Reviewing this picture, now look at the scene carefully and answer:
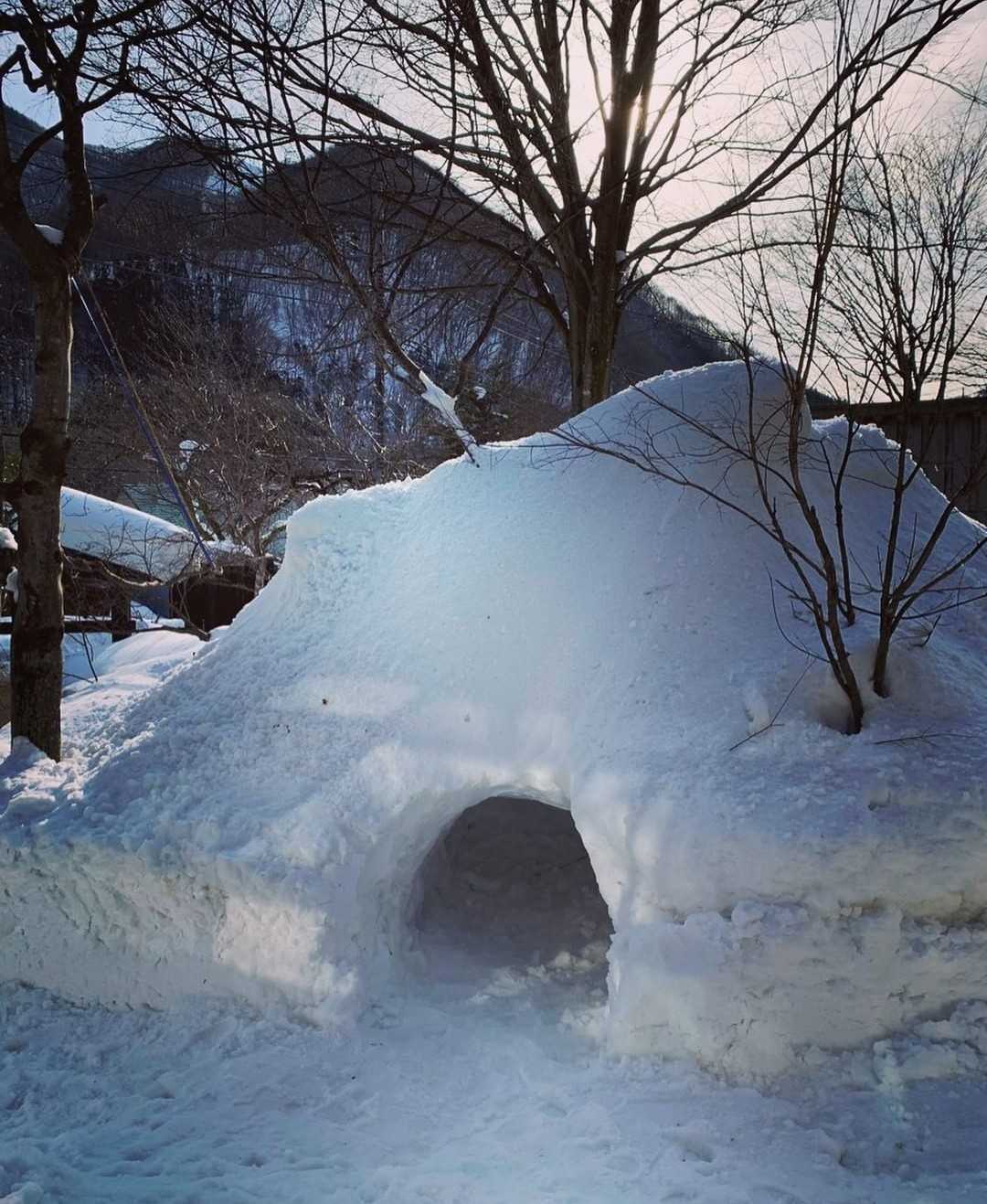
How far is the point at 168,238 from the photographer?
9016 millimetres

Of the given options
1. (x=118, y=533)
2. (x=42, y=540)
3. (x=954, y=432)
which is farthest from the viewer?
(x=118, y=533)

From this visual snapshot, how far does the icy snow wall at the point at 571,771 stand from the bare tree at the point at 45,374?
46cm

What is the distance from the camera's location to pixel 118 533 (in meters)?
13.5

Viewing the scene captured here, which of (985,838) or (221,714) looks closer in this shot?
(985,838)

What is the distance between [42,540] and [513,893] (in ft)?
11.7

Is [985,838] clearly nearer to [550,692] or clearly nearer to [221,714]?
[550,692]

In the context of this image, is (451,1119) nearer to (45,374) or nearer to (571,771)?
(571,771)

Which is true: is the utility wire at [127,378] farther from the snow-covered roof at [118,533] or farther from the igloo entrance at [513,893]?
the snow-covered roof at [118,533]

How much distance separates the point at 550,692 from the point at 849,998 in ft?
5.62

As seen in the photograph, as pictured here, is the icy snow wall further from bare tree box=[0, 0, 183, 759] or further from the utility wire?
the utility wire

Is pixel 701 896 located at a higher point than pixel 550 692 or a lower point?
lower

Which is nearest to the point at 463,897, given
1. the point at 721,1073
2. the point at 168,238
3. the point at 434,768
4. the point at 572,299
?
the point at 434,768

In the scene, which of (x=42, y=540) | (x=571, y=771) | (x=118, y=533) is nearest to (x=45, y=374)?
(x=42, y=540)

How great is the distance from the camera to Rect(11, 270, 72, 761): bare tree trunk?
5.02m
